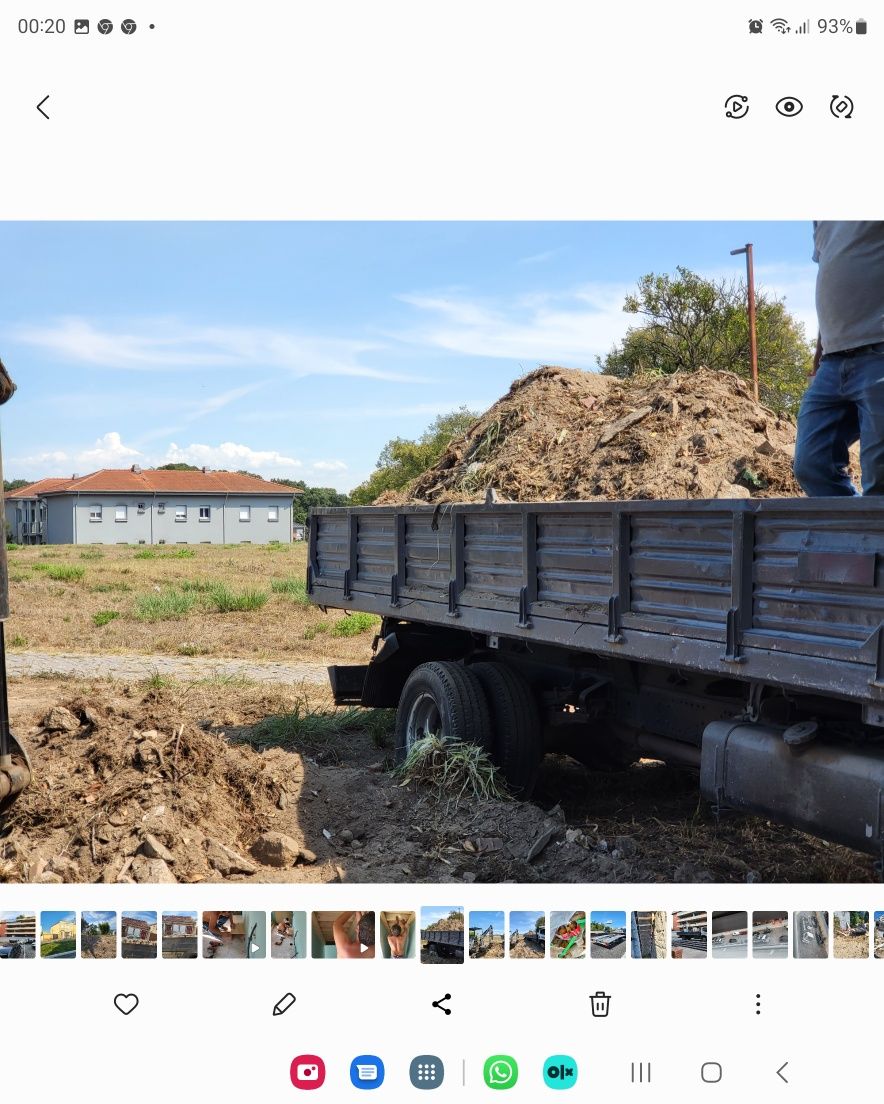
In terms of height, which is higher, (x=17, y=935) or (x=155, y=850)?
(x=17, y=935)

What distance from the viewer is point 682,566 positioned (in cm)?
480

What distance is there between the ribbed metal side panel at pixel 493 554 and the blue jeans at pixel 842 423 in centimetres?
169

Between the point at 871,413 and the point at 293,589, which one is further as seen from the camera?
the point at 293,589

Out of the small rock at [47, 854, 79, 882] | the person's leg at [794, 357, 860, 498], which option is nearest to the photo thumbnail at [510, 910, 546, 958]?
the person's leg at [794, 357, 860, 498]

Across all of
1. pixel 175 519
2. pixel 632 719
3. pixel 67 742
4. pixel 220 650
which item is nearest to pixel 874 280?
pixel 632 719

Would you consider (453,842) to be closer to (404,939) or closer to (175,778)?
(175,778)

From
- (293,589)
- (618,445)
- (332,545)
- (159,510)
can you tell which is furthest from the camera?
(159,510)

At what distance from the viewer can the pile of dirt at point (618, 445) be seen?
6938 millimetres

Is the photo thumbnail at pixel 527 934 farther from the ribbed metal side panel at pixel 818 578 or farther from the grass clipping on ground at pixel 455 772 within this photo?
the grass clipping on ground at pixel 455 772
